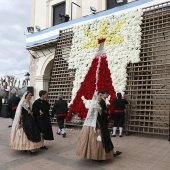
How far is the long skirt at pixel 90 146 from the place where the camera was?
14.7ft

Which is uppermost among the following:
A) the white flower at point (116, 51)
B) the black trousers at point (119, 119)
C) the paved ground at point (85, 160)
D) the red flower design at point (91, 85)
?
the white flower at point (116, 51)

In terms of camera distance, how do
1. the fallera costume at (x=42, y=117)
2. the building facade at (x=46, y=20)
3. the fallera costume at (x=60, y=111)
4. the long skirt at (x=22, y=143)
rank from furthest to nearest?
the building facade at (x=46, y=20)
the fallera costume at (x=60, y=111)
the fallera costume at (x=42, y=117)
the long skirt at (x=22, y=143)

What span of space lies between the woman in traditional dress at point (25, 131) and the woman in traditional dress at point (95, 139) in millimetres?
1266

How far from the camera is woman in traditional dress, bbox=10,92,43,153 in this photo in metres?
5.26

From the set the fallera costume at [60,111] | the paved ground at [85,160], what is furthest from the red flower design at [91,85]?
the paved ground at [85,160]

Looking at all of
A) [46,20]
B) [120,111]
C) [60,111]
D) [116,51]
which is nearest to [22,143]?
[60,111]

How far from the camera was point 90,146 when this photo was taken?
4.51 m

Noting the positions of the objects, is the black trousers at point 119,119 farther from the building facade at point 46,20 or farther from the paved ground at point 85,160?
the building facade at point 46,20

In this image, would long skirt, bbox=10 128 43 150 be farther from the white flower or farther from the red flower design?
the white flower

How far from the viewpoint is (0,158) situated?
508 cm

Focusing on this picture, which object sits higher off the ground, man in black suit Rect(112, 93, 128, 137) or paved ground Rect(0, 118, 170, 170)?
man in black suit Rect(112, 93, 128, 137)

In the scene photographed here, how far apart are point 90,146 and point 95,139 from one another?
0.57 ft

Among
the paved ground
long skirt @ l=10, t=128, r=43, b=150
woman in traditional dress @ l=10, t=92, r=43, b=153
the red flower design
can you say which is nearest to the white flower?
the red flower design

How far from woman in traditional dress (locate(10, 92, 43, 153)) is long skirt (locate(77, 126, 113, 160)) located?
130cm
